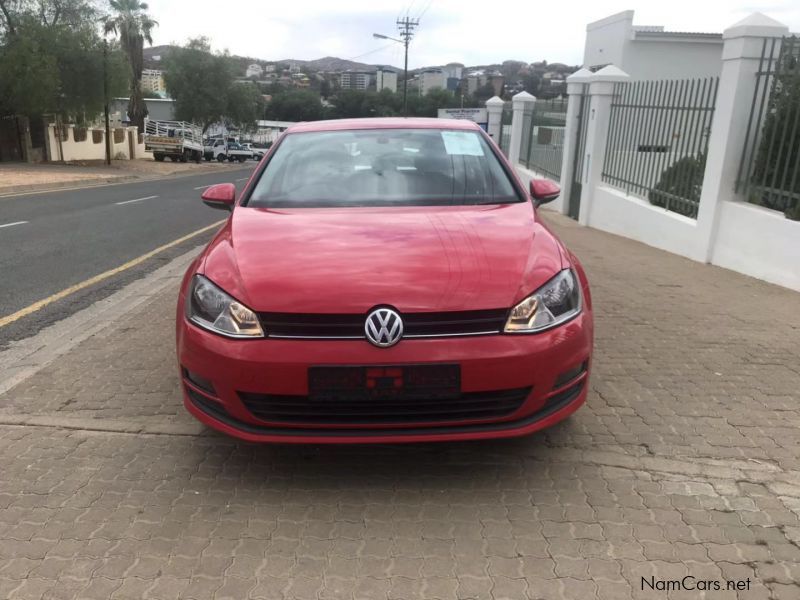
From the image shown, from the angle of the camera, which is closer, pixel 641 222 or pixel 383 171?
pixel 383 171

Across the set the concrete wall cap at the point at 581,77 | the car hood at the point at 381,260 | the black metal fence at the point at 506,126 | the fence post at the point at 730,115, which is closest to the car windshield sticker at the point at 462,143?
the car hood at the point at 381,260

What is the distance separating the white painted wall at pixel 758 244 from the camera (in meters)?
6.55

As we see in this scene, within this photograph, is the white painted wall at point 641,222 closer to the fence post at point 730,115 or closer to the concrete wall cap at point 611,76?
the fence post at point 730,115

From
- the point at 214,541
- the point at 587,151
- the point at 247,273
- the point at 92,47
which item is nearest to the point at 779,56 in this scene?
the point at 587,151

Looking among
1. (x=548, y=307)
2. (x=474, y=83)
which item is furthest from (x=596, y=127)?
(x=474, y=83)

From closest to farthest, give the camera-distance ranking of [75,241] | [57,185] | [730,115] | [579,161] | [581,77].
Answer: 1. [730,115]
2. [75,241]
3. [581,77]
4. [579,161]
5. [57,185]

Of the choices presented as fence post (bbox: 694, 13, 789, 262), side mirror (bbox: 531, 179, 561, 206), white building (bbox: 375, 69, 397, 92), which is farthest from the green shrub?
white building (bbox: 375, 69, 397, 92)

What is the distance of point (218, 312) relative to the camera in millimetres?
2906

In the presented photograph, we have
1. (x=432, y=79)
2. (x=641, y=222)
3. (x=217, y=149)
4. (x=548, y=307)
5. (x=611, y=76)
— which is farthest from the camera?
(x=432, y=79)

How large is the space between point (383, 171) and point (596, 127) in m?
8.40

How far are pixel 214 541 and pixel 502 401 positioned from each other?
126 cm

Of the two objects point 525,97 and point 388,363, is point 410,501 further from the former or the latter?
point 525,97

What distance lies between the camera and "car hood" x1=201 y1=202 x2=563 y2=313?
2777mm

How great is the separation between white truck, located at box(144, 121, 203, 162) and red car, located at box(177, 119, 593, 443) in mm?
46467
